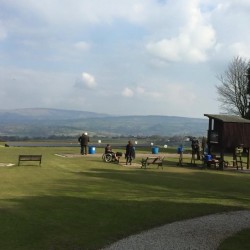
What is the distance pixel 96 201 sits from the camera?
51.9 feet

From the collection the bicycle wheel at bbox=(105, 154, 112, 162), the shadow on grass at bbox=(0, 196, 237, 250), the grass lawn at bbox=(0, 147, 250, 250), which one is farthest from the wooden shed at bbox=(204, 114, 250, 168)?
the shadow on grass at bbox=(0, 196, 237, 250)

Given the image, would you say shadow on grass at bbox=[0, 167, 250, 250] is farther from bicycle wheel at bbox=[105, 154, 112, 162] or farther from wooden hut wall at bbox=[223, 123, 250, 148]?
bicycle wheel at bbox=[105, 154, 112, 162]

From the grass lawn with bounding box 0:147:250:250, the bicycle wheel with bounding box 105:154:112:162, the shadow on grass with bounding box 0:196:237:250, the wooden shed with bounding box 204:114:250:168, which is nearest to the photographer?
the shadow on grass with bounding box 0:196:237:250

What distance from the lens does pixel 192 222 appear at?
43.0ft

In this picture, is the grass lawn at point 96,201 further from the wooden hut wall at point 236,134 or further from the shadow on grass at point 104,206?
the wooden hut wall at point 236,134

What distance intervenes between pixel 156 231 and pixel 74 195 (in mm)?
5797

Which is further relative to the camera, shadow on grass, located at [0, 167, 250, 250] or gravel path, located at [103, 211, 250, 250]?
shadow on grass, located at [0, 167, 250, 250]

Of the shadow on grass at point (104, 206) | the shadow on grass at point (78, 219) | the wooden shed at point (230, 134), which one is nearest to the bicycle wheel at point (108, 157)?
the wooden shed at point (230, 134)

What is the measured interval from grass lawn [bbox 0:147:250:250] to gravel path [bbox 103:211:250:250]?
462mm

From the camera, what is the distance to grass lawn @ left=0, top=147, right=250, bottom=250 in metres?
11.2

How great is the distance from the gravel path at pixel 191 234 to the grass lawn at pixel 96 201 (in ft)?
1.52

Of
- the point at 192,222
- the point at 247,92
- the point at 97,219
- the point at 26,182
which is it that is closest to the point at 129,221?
the point at 97,219

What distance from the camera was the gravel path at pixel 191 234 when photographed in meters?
10.3

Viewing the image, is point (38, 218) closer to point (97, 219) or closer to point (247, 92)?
point (97, 219)
